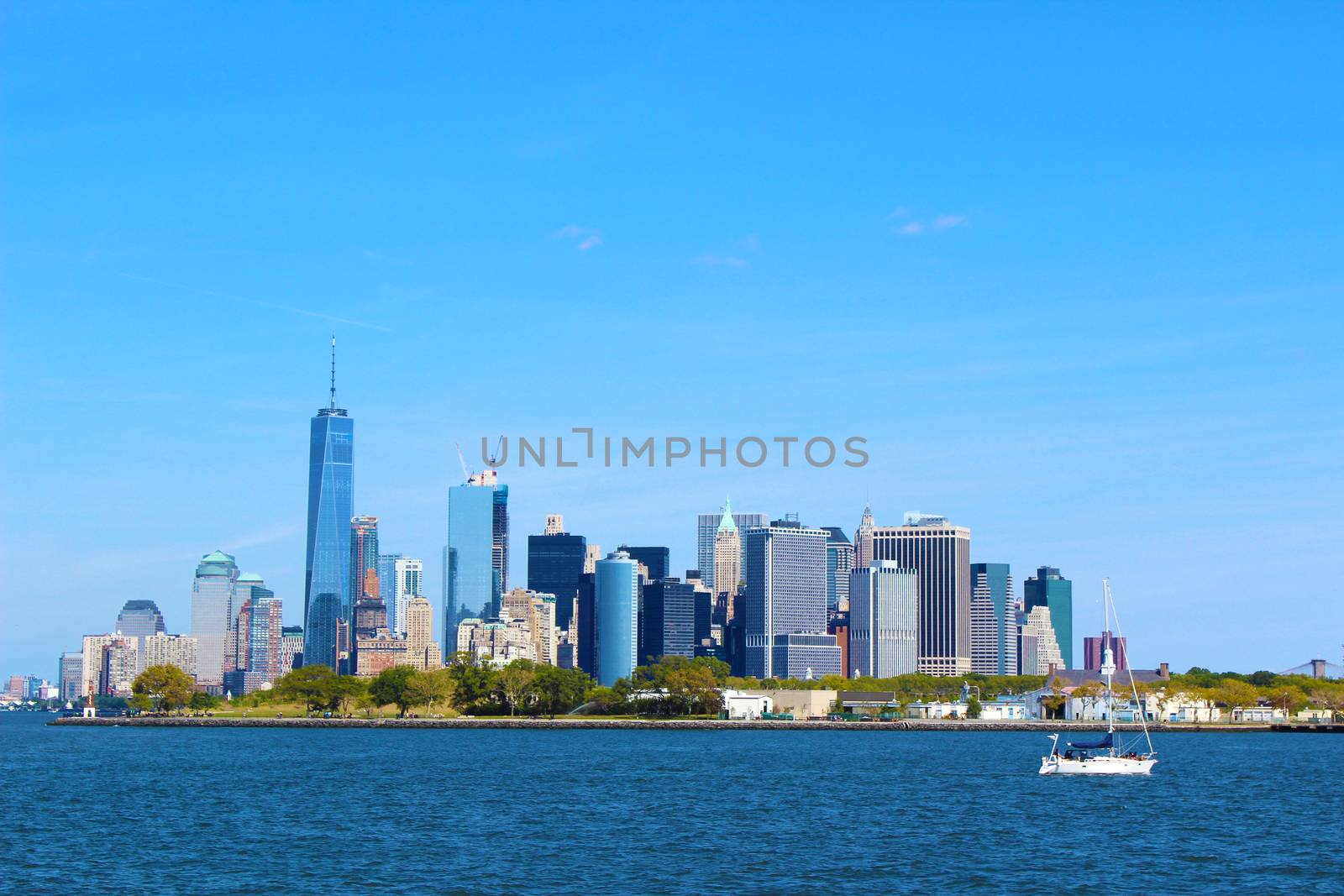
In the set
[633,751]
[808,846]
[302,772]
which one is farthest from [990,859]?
[633,751]

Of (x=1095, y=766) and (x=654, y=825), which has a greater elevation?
(x=654, y=825)

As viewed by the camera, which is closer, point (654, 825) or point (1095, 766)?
point (654, 825)

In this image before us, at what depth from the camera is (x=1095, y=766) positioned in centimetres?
11756

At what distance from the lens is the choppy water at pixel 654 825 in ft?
205

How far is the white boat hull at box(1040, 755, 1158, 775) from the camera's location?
384ft

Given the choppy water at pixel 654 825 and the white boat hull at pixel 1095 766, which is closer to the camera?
the choppy water at pixel 654 825

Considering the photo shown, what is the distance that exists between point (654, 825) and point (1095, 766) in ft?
160

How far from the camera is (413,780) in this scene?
359 ft

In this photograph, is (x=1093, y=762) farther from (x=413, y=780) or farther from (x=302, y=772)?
(x=302, y=772)

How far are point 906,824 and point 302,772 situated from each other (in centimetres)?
5475

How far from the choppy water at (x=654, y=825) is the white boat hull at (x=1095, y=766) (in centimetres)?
188

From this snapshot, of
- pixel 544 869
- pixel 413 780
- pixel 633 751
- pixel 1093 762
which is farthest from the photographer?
pixel 633 751

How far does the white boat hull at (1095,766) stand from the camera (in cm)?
11700

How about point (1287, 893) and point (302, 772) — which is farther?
point (302, 772)
